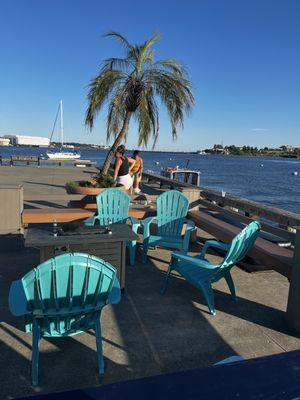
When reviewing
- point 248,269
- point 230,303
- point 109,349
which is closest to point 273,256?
point 230,303

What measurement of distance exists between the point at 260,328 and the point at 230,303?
61 cm

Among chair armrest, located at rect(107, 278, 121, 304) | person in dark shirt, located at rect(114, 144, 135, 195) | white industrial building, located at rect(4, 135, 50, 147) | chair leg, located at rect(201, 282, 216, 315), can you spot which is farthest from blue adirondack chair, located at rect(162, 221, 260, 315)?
white industrial building, located at rect(4, 135, 50, 147)

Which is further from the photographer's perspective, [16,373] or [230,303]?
[230,303]

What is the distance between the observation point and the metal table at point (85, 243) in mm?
3619

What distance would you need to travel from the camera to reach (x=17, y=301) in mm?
2637

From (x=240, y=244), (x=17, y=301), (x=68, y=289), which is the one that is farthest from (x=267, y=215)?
(x=17, y=301)

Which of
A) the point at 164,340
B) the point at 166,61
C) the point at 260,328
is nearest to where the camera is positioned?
the point at 164,340

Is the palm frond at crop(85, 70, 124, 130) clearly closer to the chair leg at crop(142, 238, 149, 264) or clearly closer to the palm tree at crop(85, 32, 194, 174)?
the palm tree at crop(85, 32, 194, 174)

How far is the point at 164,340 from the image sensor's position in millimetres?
3223

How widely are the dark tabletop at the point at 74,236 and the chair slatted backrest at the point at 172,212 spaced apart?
1575mm

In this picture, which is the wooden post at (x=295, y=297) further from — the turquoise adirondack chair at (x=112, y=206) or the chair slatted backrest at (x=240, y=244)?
the turquoise adirondack chair at (x=112, y=206)

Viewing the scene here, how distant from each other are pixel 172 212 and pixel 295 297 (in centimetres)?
264

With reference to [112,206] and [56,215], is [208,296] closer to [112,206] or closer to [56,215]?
[112,206]

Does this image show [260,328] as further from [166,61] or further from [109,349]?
[166,61]
